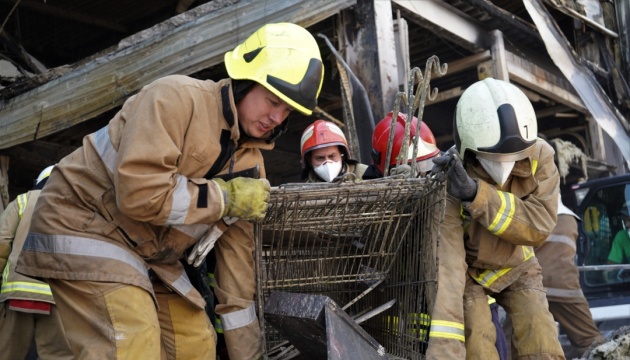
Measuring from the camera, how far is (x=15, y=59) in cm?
682

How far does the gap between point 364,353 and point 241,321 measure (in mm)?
559

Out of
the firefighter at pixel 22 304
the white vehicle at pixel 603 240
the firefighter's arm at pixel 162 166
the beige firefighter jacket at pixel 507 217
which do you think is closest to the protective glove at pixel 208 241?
the firefighter's arm at pixel 162 166

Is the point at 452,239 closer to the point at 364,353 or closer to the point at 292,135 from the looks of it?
the point at 364,353

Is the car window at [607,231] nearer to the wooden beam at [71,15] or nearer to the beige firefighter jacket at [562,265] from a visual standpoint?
the beige firefighter jacket at [562,265]

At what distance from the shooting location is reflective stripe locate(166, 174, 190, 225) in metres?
2.85

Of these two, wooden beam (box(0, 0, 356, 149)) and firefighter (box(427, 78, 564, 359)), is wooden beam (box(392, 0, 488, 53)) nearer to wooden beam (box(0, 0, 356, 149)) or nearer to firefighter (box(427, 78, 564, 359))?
wooden beam (box(0, 0, 356, 149))

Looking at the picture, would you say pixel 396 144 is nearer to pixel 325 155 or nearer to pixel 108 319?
pixel 325 155

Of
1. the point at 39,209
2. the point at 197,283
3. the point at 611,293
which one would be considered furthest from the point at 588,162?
the point at 39,209

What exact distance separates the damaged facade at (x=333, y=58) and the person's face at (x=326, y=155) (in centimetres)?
65

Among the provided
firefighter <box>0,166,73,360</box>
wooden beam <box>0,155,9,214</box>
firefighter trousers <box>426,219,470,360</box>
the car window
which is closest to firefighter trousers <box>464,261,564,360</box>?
firefighter trousers <box>426,219,470,360</box>

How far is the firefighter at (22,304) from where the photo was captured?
4355 mm

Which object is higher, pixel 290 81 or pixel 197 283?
pixel 290 81

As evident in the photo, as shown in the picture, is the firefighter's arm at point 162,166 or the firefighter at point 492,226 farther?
the firefighter at point 492,226

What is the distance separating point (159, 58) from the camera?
210 inches
